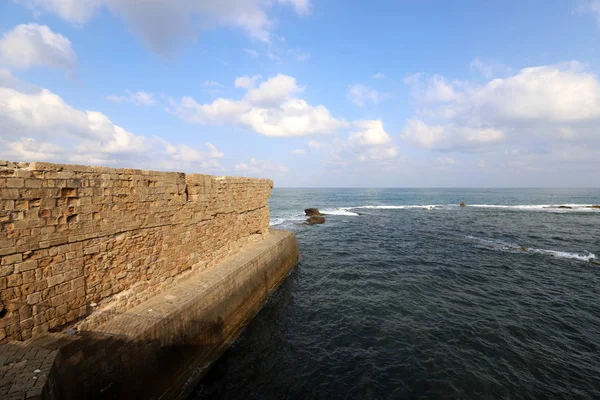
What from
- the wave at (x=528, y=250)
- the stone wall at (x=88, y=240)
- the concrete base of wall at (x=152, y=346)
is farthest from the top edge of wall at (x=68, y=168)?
the wave at (x=528, y=250)

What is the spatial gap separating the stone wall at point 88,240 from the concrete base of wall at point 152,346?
0.42m

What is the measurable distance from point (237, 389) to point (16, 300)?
16.4ft

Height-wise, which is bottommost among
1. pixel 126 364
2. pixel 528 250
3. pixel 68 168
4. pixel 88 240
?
Result: pixel 528 250

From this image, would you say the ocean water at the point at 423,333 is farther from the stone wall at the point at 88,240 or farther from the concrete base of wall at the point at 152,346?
the stone wall at the point at 88,240

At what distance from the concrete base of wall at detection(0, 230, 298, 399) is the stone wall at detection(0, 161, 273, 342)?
0.42m

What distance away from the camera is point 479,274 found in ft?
47.4

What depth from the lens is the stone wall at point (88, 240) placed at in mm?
4715

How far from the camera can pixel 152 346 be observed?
19.9 ft

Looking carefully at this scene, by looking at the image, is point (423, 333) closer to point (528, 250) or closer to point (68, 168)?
point (68, 168)

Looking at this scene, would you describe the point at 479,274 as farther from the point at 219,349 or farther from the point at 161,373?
the point at 161,373

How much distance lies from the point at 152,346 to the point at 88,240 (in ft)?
9.20

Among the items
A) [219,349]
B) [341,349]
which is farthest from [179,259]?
[341,349]

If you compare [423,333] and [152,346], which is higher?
[152,346]

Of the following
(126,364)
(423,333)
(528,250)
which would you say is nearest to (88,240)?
(126,364)
